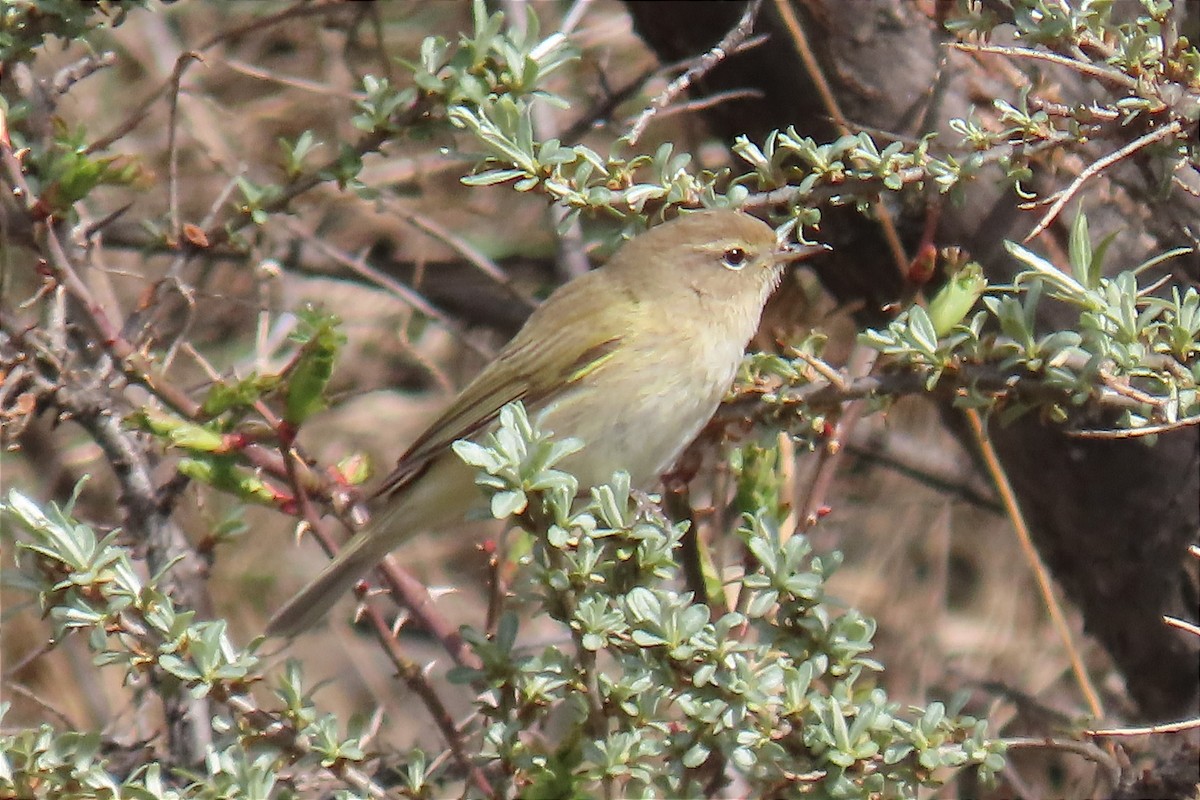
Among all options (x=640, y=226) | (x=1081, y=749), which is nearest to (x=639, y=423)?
(x=640, y=226)

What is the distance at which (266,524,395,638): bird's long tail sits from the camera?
9.65 feet

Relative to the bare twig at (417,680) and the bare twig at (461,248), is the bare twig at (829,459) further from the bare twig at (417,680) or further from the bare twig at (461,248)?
the bare twig at (461,248)

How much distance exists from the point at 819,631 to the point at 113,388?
1.29m

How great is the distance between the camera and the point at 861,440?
4.34 metres

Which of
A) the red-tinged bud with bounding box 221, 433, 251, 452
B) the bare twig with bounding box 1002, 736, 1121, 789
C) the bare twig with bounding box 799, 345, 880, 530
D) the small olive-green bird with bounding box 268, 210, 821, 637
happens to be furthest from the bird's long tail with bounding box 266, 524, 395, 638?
the bare twig with bounding box 1002, 736, 1121, 789

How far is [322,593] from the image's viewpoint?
3.00 meters

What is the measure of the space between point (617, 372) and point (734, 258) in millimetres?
445

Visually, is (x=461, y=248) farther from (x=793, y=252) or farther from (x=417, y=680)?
(x=417, y=680)

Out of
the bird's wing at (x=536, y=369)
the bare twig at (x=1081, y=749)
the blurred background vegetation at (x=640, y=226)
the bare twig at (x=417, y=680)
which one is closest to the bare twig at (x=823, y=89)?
the blurred background vegetation at (x=640, y=226)

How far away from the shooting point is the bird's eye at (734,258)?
340 centimetres

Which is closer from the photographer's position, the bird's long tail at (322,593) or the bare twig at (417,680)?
the bare twig at (417,680)

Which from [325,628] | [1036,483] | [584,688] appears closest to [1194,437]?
[1036,483]

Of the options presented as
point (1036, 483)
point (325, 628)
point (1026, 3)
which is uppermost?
point (1026, 3)

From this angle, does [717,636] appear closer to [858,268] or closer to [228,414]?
[228,414]
